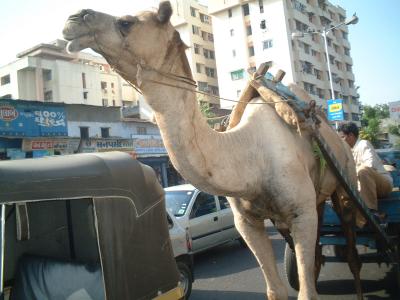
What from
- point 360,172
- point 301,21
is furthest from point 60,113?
point 301,21

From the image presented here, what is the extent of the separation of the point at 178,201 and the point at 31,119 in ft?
60.2

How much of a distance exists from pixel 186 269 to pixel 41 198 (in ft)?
15.3

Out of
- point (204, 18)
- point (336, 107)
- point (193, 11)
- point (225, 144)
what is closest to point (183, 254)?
point (225, 144)

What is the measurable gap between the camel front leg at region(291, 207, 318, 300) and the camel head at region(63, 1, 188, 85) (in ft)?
5.76

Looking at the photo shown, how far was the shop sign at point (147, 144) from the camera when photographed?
30750mm

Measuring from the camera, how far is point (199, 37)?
62.4 m

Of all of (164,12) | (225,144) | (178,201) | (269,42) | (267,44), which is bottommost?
(178,201)

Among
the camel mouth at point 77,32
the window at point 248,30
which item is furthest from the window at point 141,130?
the camel mouth at point 77,32

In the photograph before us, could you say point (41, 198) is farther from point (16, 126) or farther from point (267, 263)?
point (16, 126)

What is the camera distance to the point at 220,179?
3262 millimetres

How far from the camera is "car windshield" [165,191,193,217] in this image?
9.38m

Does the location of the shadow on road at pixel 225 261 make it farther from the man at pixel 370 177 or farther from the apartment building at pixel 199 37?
the apartment building at pixel 199 37

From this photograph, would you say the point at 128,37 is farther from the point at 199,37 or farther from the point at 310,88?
the point at 199,37

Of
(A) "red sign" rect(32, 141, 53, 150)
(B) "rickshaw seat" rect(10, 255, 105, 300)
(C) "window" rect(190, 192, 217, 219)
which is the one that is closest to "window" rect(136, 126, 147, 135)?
(A) "red sign" rect(32, 141, 53, 150)
